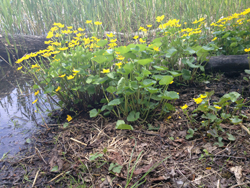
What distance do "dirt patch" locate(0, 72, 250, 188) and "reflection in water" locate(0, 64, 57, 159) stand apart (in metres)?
0.18

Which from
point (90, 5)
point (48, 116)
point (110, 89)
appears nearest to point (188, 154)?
point (110, 89)

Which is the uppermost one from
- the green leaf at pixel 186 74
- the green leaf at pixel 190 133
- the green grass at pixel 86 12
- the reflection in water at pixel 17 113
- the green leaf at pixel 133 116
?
the green grass at pixel 86 12

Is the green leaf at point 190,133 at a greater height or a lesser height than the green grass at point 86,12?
lesser

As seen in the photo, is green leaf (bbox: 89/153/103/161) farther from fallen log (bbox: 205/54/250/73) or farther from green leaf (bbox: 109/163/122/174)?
fallen log (bbox: 205/54/250/73)

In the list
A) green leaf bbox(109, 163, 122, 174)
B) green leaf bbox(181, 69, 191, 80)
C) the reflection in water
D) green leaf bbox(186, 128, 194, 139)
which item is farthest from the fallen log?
the reflection in water

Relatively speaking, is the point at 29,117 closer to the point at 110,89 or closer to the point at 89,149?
the point at 89,149

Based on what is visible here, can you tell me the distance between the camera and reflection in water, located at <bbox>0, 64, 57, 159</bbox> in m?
1.60

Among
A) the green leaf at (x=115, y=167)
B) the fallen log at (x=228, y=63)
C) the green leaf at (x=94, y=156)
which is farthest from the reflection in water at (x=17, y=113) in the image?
the fallen log at (x=228, y=63)

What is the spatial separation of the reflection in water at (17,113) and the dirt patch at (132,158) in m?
0.18

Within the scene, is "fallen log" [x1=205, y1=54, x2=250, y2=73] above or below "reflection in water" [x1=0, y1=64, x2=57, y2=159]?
above

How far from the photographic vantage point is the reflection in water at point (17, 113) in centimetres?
160

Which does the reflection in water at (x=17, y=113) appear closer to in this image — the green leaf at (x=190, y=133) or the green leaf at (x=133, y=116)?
the green leaf at (x=133, y=116)

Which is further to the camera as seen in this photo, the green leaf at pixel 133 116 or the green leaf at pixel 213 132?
the green leaf at pixel 133 116

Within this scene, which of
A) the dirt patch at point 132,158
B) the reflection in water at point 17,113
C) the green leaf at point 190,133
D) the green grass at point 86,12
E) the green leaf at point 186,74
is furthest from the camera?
the green grass at point 86,12
